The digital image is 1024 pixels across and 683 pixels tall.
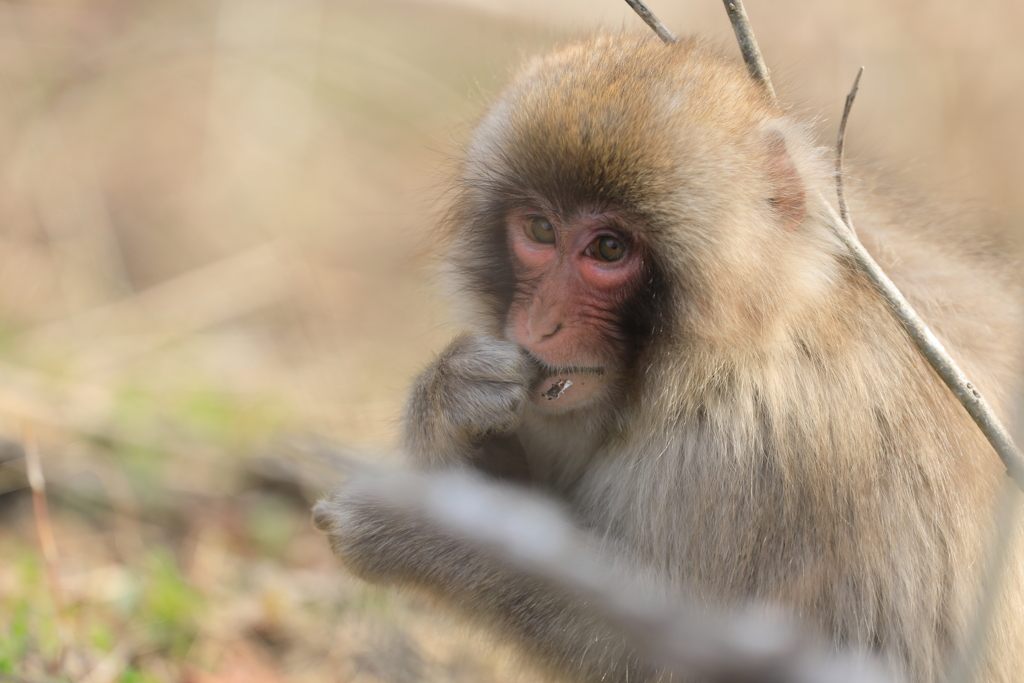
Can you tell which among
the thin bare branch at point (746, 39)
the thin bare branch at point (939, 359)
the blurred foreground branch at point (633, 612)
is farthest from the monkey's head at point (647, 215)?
the blurred foreground branch at point (633, 612)

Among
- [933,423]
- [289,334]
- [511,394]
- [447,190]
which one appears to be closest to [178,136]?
[289,334]

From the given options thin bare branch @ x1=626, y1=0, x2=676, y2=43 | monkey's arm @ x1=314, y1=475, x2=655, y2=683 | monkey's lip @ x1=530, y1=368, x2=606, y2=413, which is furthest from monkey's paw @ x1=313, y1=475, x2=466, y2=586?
thin bare branch @ x1=626, y1=0, x2=676, y2=43

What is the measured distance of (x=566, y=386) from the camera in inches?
100

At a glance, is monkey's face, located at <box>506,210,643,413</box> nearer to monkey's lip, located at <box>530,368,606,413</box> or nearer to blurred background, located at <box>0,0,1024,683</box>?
monkey's lip, located at <box>530,368,606,413</box>

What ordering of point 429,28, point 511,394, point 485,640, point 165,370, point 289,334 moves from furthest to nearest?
point 429,28 → point 289,334 → point 165,370 → point 485,640 → point 511,394

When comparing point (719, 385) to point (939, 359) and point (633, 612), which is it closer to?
point (939, 359)

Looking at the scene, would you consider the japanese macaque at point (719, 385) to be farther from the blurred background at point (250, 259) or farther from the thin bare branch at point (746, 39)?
the blurred background at point (250, 259)

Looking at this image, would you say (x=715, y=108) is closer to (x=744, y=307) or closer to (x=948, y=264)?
(x=744, y=307)

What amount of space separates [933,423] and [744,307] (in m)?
0.62

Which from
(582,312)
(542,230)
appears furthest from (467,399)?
(542,230)

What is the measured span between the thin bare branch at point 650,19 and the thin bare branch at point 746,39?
0.68 ft

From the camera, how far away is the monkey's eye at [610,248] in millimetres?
2562

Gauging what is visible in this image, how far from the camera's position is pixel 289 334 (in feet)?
20.2

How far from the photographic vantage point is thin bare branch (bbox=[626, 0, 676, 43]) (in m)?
2.25
